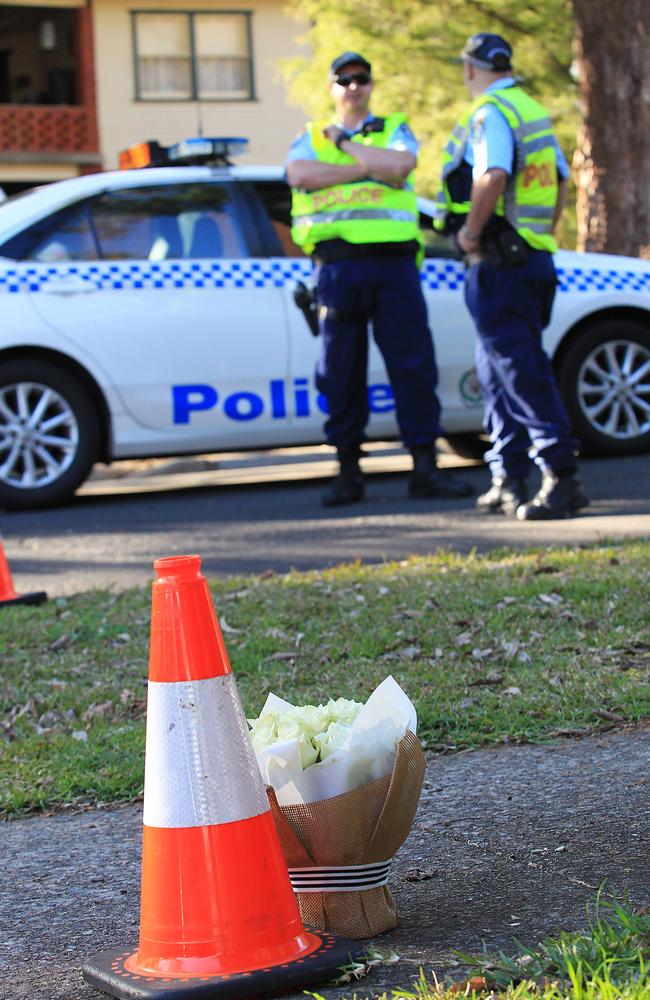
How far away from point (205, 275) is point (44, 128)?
1939 centimetres

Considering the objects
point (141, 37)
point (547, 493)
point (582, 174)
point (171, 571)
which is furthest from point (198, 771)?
point (141, 37)

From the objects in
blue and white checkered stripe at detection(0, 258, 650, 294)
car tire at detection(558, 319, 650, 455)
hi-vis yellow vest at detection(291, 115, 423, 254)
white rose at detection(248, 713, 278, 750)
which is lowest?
white rose at detection(248, 713, 278, 750)

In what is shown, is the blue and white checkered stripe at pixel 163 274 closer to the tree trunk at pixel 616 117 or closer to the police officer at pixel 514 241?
the police officer at pixel 514 241

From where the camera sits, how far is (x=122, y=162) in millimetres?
9078

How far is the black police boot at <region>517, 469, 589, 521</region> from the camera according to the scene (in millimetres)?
6801

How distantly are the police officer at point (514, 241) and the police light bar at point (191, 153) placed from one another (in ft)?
7.04

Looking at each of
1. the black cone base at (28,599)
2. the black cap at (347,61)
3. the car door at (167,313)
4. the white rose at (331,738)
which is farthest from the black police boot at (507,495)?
the white rose at (331,738)

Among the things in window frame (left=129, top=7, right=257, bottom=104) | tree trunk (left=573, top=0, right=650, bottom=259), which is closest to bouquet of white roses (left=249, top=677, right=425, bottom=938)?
tree trunk (left=573, top=0, right=650, bottom=259)

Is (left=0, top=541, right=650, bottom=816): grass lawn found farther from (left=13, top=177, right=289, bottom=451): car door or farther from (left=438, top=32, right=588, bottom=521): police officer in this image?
(left=13, top=177, right=289, bottom=451): car door

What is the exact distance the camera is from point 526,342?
22.1 ft

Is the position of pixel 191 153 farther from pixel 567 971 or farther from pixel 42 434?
pixel 567 971

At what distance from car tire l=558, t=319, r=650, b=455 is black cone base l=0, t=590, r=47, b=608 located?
3.84 m

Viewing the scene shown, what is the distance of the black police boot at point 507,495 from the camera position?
697 centimetres

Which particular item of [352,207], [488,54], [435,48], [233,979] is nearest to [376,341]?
[352,207]
